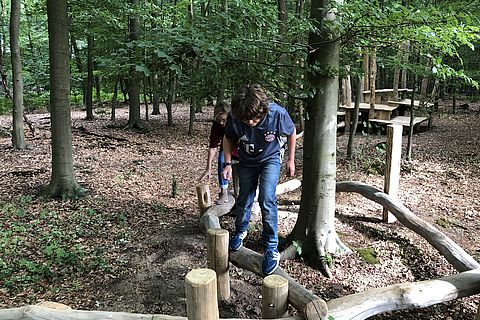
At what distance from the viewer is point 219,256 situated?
346 centimetres

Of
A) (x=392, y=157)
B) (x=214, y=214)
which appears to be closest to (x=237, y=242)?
(x=214, y=214)

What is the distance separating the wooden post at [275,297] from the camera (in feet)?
9.16

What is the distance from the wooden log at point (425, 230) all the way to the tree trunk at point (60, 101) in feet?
14.6

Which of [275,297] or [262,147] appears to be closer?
[275,297]

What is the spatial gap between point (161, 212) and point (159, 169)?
9.41 ft

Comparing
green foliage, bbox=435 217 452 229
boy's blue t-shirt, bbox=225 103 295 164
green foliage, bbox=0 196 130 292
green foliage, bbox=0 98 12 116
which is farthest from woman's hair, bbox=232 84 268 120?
green foliage, bbox=0 98 12 116

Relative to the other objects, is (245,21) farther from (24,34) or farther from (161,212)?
(24,34)

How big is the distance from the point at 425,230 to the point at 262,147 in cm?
244

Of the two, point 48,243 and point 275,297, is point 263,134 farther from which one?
point 48,243

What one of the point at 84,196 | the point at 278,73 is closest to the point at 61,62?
the point at 84,196

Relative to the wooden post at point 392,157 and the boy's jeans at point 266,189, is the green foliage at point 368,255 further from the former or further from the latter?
the boy's jeans at point 266,189

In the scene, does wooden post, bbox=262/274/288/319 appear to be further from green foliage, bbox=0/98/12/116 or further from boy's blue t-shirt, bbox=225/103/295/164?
green foliage, bbox=0/98/12/116

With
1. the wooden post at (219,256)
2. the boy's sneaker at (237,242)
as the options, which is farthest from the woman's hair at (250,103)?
the boy's sneaker at (237,242)

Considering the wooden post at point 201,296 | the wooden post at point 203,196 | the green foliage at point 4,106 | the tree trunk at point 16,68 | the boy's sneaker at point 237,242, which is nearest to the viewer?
the wooden post at point 201,296
